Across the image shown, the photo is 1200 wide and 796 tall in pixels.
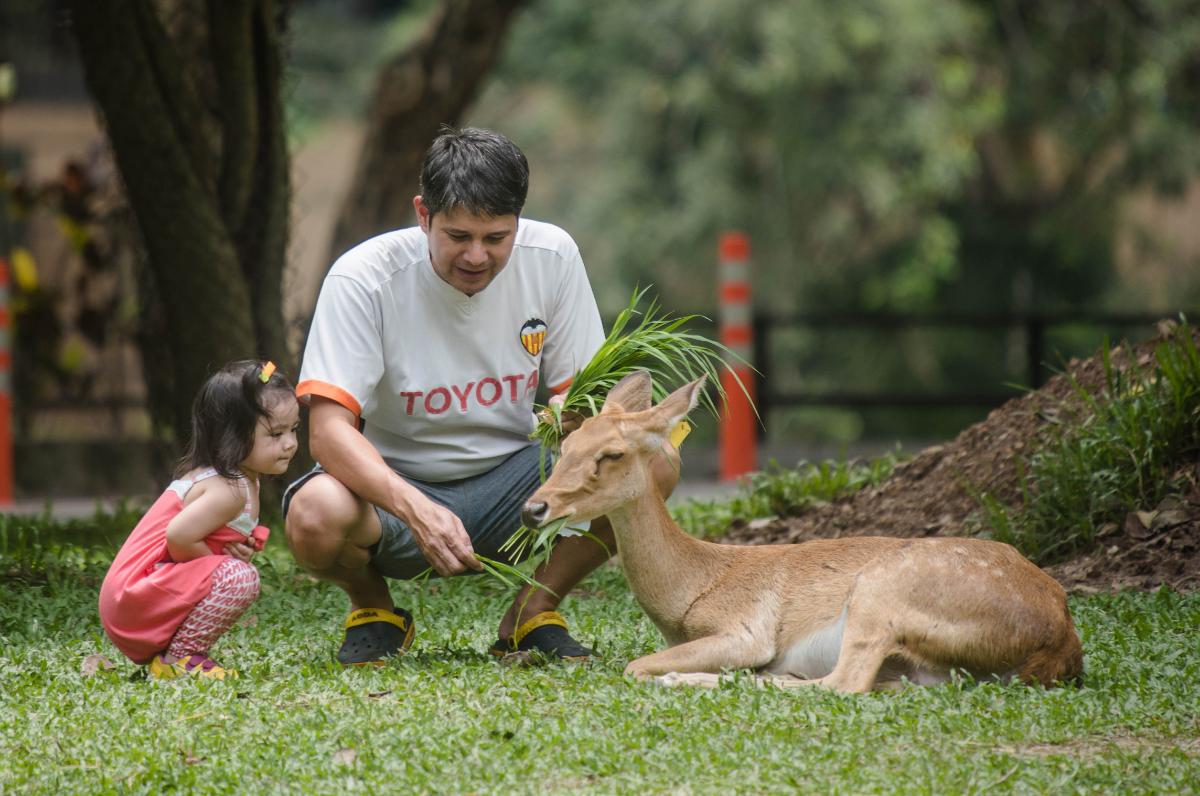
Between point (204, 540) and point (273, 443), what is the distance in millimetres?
355

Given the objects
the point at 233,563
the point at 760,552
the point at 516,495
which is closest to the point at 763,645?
the point at 760,552

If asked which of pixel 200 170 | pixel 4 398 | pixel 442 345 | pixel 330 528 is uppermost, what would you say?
pixel 200 170

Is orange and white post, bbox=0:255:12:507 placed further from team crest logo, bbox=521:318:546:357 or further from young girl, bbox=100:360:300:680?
team crest logo, bbox=521:318:546:357

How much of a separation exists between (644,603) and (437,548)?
2.41 ft

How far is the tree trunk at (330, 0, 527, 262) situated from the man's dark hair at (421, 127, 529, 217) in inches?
261

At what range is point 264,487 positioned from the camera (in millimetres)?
8250

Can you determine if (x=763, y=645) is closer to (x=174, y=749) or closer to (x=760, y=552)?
(x=760, y=552)

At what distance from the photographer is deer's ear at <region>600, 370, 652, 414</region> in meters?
4.96

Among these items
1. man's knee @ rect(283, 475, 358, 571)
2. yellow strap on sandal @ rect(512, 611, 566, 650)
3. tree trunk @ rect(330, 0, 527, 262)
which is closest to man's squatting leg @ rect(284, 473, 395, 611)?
man's knee @ rect(283, 475, 358, 571)

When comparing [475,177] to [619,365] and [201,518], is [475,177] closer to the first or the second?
[619,365]

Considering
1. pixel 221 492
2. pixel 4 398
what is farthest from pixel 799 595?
pixel 4 398

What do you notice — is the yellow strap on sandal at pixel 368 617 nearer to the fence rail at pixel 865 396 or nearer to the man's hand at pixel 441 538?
the man's hand at pixel 441 538

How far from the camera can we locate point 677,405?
15.9 feet

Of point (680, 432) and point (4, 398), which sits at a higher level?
point (680, 432)
